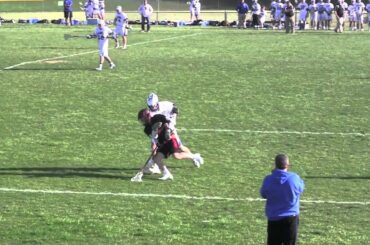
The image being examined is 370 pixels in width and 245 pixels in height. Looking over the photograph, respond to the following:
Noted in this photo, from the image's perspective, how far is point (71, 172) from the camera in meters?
12.8

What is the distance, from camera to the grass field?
9953 mm

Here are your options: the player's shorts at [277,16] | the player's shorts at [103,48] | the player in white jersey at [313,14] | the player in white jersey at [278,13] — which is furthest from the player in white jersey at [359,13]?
the player's shorts at [103,48]

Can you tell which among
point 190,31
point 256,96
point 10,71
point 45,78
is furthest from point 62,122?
point 190,31

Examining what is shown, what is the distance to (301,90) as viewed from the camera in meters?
22.0

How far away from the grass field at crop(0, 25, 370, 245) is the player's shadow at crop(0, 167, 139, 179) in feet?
0.11

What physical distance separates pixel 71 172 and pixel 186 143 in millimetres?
3064

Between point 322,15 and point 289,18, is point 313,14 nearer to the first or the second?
point 322,15

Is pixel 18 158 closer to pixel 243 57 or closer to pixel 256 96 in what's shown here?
pixel 256 96

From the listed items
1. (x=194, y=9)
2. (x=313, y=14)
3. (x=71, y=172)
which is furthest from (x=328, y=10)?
(x=71, y=172)

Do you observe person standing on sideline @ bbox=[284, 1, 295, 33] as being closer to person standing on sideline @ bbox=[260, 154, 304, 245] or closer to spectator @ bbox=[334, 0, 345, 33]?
spectator @ bbox=[334, 0, 345, 33]

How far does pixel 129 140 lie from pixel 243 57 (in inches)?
613

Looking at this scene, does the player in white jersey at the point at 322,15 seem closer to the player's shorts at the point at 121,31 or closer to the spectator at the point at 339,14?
the spectator at the point at 339,14

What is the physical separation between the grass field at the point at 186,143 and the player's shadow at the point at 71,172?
1.3 inches

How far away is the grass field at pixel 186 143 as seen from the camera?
995 cm
